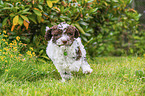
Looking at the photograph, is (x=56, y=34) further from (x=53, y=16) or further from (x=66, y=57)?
(x=53, y=16)

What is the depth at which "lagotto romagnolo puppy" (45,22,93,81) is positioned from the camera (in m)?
3.13

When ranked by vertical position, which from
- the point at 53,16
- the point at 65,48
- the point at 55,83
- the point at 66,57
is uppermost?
the point at 53,16

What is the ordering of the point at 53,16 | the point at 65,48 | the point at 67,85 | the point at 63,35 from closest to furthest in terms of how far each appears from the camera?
1. the point at 67,85
2. the point at 63,35
3. the point at 65,48
4. the point at 53,16

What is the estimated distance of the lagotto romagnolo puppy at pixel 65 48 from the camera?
3133mm

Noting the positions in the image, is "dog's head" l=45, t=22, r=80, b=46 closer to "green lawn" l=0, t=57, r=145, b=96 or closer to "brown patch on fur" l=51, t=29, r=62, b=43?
"brown patch on fur" l=51, t=29, r=62, b=43

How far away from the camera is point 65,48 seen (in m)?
3.26

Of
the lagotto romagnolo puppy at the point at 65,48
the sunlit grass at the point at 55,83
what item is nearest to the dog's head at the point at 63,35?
the lagotto romagnolo puppy at the point at 65,48

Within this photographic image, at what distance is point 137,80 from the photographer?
313cm

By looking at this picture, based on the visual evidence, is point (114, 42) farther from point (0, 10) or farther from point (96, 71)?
point (0, 10)

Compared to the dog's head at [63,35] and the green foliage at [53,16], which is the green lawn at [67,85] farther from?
the green foliage at [53,16]

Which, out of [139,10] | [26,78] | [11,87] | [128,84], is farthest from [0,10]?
[139,10]

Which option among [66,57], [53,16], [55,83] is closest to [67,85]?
[55,83]

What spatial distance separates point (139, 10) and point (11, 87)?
7.15 m

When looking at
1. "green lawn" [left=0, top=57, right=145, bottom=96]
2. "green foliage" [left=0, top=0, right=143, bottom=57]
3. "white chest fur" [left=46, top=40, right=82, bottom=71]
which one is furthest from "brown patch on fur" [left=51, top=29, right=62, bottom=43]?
"green foliage" [left=0, top=0, right=143, bottom=57]
